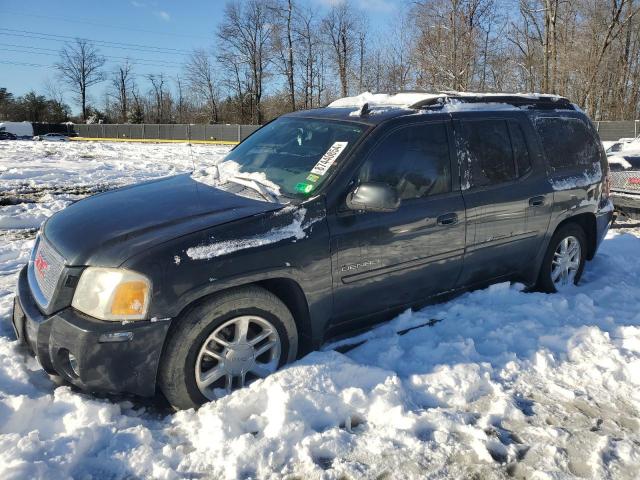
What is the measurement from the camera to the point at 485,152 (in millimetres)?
→ 4125

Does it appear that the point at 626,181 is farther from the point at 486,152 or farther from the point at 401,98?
the point at 401,98

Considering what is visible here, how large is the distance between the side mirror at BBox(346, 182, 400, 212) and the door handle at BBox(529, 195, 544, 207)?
1714mm

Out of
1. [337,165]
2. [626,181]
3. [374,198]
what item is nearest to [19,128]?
[626,181]

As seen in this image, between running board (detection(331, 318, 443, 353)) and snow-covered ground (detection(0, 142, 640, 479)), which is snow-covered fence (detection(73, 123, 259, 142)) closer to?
running board (detection(331, 318, 443, 353))

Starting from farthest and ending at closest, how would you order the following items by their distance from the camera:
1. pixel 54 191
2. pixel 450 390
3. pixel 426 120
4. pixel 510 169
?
pixel 54 191 < pixel 510 169 < pixel 426 120 < pixel 450 390

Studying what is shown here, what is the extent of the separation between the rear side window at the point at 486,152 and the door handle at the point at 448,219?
0.99 ft

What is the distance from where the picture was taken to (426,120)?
381 cm


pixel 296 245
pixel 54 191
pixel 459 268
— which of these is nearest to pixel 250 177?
pixel 296 245

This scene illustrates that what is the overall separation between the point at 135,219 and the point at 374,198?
4.75 ft

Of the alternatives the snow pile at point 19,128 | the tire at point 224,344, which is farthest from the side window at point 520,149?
the snow pile at point 19,128

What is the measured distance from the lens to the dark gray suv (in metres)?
2.68

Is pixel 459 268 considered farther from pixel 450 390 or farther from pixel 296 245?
pixel 296 245

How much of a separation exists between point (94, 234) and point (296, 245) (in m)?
1.15

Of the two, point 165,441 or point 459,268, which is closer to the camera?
point 165,441
